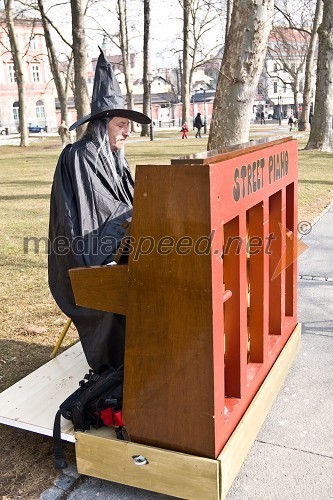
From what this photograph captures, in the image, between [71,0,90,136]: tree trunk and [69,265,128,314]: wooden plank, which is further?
[71,0,90,136]: tree trunk

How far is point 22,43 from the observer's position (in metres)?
65.2

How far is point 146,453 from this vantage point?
91.8 inches

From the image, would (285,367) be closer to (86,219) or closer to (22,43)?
(86,219)

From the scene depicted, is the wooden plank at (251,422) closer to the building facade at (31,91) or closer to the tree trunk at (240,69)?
the tree trunk at (240,69)

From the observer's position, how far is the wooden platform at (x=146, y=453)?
2.26 meters

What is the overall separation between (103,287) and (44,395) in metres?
0.90

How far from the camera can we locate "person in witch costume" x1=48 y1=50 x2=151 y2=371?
287 cm

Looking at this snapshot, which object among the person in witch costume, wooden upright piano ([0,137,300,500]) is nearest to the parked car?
the person in witch costume

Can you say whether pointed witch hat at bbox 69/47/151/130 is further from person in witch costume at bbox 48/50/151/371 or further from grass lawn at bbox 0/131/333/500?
grass lawn at bbox 0/131/333/500

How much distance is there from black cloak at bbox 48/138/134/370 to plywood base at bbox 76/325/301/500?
1.65 feet

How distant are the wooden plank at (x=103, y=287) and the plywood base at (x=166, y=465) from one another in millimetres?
575

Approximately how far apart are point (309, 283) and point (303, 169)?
914cm

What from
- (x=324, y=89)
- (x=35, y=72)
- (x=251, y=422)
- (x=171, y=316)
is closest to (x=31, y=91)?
(x=35, y=72)

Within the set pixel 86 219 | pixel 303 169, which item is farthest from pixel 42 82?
pixel 86 219
